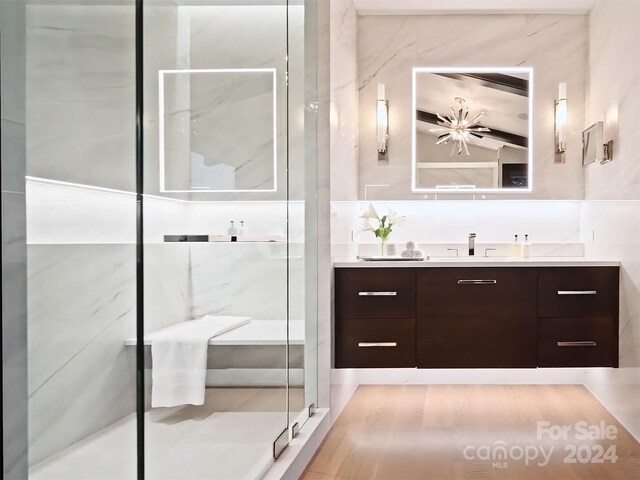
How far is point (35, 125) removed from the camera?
3.75 ft

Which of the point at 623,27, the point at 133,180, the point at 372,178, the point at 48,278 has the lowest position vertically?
the point at 48,278

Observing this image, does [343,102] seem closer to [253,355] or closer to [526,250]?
[526,250]

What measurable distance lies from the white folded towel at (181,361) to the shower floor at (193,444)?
0.03 m

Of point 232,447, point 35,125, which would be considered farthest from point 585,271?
point 35,125

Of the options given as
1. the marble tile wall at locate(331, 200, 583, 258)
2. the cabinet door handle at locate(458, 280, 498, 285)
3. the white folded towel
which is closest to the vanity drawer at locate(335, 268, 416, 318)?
the cabinet door handle at locate(458, 280, 498, 285)

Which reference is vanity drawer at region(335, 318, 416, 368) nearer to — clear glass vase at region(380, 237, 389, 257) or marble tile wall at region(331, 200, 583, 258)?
clear glass vase at region(380, 237, 389, 257)

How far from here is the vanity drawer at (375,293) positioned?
3.49 metres

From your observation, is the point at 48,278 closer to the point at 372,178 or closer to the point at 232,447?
the point at 232,447

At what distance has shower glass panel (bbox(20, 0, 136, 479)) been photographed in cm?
113

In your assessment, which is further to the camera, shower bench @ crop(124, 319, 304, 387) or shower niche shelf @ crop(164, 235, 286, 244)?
shower bench @ crop(124, 319, 304, 387)

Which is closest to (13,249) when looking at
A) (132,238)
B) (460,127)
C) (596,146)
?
(132,238)

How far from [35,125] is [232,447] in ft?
3.66

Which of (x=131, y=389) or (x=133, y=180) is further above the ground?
(x=133, y=180)

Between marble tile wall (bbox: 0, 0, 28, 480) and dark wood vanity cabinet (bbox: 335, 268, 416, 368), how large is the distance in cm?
248
